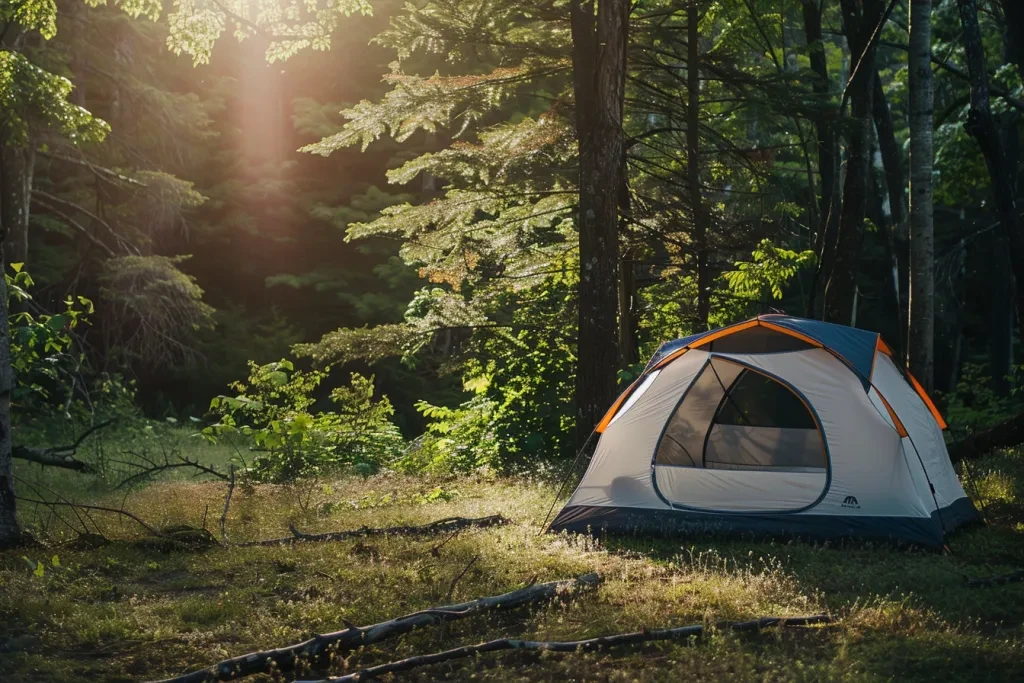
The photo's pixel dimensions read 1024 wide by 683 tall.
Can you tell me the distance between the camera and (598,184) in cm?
1066

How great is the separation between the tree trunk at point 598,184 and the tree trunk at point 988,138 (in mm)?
3537

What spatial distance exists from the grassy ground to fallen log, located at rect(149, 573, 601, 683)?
8 cm

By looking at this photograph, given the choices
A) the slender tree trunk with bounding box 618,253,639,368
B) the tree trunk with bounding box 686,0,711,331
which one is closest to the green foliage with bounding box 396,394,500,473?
the slender tree trunk with bounding box 618,253,639,368

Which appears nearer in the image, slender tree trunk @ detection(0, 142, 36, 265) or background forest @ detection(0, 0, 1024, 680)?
background forest @ detection(0, 0, 1024, 680)

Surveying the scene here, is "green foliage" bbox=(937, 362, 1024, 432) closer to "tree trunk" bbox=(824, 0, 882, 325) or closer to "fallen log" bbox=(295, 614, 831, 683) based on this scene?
"tree trunk" bbox=(824, 0, 882, 325)

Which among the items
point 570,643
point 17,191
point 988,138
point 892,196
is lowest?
point 570,643

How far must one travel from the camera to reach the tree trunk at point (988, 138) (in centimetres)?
779

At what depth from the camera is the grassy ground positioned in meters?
4.79

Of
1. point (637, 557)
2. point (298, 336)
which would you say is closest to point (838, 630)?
point (637, 557)

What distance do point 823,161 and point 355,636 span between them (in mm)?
13840

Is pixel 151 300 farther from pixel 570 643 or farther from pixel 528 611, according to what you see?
pixel 570 643

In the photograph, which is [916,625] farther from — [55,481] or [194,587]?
[55,481]

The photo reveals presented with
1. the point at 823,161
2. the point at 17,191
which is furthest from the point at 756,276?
the point at 17,191

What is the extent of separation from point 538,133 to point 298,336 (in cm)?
1309
